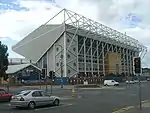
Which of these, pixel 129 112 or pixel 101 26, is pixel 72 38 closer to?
pixel 101 26

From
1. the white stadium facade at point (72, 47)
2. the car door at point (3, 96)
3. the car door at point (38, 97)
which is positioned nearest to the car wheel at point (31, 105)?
the car door at point (38, 97)

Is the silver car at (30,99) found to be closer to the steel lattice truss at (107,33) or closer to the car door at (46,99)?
the car door at (46,99)

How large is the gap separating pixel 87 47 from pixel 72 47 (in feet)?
34.3

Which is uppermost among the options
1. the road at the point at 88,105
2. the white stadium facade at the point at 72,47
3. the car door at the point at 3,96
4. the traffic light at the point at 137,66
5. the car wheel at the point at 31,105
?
the white stadium facade at the point at 72,47

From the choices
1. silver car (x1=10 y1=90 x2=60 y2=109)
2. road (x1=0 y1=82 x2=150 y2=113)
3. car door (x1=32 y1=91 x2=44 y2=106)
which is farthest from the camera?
car door (x1=32 y1=91 x2=44 y2=106)

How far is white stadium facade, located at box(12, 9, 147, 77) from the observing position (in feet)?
391

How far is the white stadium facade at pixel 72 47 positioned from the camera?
391ft

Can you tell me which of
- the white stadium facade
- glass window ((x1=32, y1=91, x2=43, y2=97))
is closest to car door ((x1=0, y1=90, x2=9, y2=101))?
glass window ((x1=32, y1=91, x2=43, y2=97))

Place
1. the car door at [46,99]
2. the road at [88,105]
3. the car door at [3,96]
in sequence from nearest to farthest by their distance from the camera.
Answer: the road at [88,105], the car door at [46,99], the car door at [3,96]

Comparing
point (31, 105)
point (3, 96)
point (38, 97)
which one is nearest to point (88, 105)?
point (38, 97)

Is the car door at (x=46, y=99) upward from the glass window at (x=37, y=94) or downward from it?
downward

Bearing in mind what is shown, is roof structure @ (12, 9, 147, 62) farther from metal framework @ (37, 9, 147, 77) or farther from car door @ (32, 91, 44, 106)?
car door @ (32, 91, 44, 106)

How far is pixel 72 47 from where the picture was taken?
401 feet

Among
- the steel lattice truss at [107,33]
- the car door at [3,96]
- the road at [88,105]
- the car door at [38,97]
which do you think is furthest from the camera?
the steel lattice truss at [107,33]
